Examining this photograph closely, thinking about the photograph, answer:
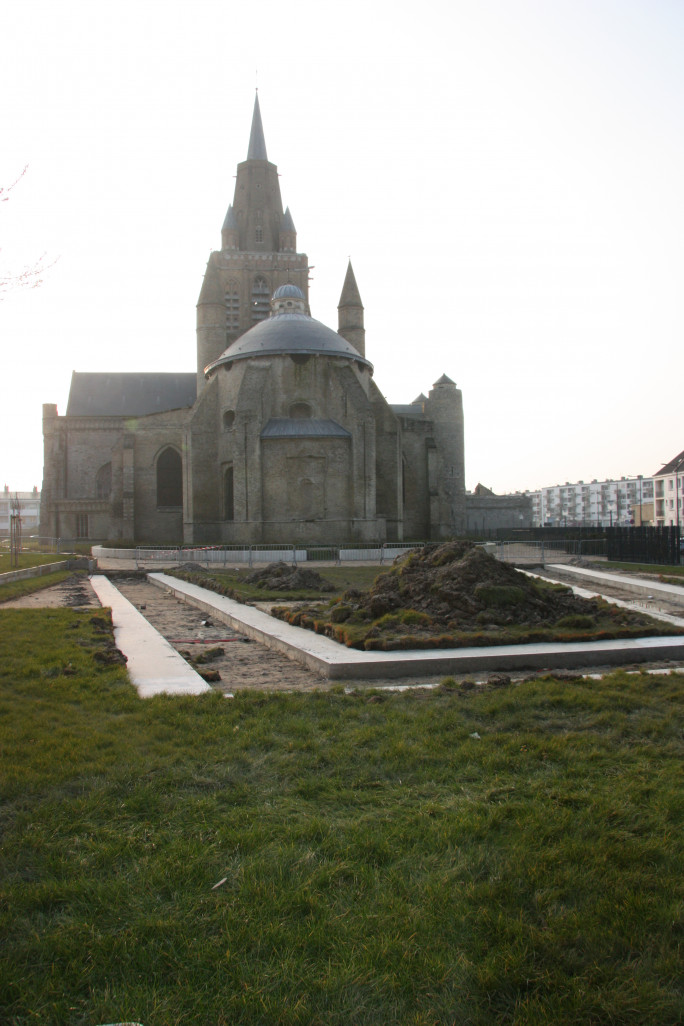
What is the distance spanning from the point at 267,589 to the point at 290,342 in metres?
21.3

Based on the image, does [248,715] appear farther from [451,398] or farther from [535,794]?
[451,398]

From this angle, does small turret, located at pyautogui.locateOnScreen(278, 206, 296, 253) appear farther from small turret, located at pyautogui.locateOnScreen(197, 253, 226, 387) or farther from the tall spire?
small turret, located at pyautogui.locateOnScreen(197, 253, 226, 387)

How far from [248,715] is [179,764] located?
123 cm

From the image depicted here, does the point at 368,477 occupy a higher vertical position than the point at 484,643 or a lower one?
higher

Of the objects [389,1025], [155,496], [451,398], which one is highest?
[451,398]

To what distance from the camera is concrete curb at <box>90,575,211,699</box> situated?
21.4 ft

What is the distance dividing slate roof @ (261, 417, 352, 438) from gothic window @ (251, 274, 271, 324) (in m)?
17.5

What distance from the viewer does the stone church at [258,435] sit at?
32625 millimetres

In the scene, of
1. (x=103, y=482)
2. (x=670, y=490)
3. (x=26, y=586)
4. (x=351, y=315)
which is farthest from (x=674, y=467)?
(x=26, y=586)

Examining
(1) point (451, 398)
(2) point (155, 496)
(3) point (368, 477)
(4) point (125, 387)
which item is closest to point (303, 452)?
(3) point (368, 477)

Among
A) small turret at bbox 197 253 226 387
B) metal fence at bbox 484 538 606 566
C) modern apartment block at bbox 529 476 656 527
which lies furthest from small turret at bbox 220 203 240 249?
modern apartment block at bbox 529 476 656 527

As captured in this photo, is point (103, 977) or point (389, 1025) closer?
point (389, 1025)

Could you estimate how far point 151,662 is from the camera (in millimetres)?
7832

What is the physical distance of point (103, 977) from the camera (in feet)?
8.05
